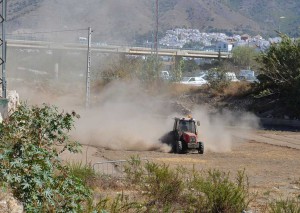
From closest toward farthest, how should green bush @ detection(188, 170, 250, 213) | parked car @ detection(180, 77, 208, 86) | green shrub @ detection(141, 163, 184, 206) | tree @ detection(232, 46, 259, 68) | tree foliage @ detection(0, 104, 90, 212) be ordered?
1. tree foliage @ detection(0, 104, 90, 212)
2. green bush @ detection(188, 170, 250, 213)
3. green shrub @ detection(141, 163, 184, 206)
4. parked car @ detection(180, 77, 208, 86)
5. tree @ detection(232, 46, 259, 68)

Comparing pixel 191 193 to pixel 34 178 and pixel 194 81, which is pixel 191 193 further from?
pixel 194 81

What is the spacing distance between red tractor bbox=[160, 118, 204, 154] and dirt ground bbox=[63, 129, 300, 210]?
0.44 meters

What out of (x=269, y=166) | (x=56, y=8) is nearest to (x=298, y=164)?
(x=269, y=166)

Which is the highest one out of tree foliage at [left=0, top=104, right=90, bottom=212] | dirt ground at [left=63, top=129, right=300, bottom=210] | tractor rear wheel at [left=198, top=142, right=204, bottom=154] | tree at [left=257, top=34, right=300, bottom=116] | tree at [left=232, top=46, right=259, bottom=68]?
tree at [left=232, top=46, right=259, bottom=68]

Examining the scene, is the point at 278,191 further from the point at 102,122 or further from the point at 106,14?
the point at 106,14

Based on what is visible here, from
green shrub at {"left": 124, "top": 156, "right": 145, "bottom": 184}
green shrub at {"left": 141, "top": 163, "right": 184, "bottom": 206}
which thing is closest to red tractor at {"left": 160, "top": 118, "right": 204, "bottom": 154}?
green shrub at {"left": 124, "top": 156, "right": 145, "bottom": 184}

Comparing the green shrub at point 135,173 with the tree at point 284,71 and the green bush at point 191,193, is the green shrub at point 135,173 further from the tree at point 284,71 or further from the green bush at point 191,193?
the tree at point 284,71

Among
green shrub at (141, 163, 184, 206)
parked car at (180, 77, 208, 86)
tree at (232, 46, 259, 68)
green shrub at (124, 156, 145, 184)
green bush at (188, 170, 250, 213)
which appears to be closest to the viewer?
green bush at (188, 170, 250, 213)

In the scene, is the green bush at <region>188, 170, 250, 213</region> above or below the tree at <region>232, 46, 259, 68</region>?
below

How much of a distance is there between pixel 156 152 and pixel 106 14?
3934 inches

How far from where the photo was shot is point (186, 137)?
1179 inches

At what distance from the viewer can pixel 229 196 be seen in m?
12.1

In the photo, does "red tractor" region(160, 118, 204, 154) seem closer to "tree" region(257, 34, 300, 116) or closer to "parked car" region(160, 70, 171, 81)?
"tree" region(257, 34, 300, 116)

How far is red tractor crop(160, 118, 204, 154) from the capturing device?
29.8 m
